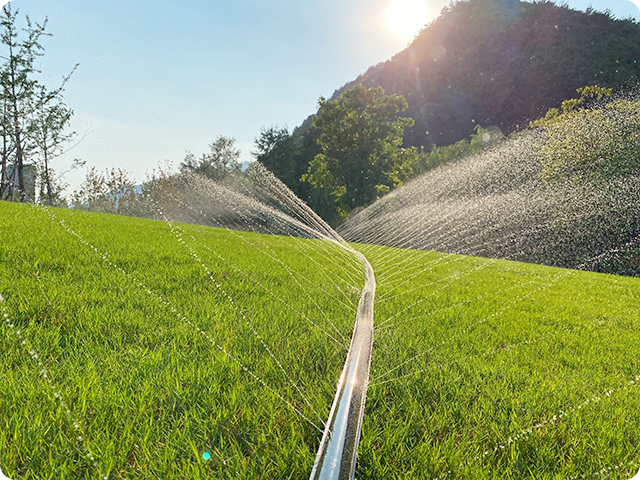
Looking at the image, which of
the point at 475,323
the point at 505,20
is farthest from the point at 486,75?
the point at 475,323

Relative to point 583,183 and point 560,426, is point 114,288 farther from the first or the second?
point 583,183

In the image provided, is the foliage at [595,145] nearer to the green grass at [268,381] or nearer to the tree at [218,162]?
the green grass at [268,381]

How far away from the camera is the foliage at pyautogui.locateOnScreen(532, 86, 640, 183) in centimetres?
1166

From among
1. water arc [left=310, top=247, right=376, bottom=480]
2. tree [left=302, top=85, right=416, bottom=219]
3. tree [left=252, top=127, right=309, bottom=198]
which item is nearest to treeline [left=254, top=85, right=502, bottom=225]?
tree [left=302, top=85, right=416, bottom=219]

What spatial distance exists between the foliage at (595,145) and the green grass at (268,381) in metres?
12.7

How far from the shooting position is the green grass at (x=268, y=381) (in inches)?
37.9

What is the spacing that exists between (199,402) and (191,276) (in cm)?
177

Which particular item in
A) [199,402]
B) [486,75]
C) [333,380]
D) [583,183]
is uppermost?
[486,75]

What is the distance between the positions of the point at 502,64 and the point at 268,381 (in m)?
75.6

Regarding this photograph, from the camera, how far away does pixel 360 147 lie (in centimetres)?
2475

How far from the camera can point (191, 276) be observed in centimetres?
278

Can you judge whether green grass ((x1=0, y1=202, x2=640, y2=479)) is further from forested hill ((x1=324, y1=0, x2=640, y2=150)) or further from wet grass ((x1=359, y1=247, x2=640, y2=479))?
forested hill ((x1=324, y1=0, x2=640, y2=150))

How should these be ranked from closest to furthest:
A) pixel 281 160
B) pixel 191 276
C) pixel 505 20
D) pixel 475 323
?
pixel 475 323 → pixel 191 276 → pixel 281 160 → pixel 505 20

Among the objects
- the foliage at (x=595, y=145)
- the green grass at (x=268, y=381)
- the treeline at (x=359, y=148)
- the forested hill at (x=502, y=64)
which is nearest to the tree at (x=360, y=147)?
the treeline at (x=359, y=148)
